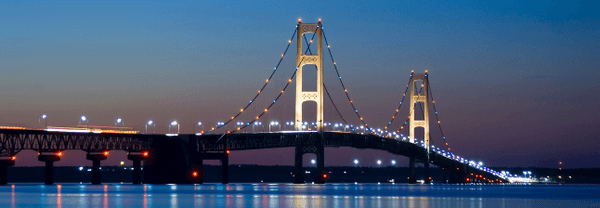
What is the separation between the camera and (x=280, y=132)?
122688 millimetres

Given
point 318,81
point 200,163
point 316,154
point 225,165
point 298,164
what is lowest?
point 225,165

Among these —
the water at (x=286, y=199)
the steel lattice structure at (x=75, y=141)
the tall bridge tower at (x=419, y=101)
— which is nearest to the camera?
the water at (x=286, y=199)

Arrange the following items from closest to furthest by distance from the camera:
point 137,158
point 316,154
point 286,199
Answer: point 286,199
point 316,154
point 137,158

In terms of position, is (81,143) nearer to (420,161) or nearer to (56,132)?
(56,132)

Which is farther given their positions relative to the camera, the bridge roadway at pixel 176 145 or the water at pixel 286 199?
the bridge roadway at pixel 176 145

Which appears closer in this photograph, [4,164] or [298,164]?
[4,164]

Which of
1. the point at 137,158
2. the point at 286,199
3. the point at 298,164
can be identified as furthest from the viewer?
the point at 298,164

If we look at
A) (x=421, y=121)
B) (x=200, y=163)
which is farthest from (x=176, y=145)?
(x=421, y=121)

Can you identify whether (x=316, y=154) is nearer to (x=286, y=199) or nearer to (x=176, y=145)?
(x=176, y=145)

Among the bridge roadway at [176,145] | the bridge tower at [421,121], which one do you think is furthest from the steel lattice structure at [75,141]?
the bridge tower at [421,121]

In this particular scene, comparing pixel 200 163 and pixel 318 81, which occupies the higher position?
pixel 318 81

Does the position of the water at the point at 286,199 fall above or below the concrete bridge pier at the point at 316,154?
below

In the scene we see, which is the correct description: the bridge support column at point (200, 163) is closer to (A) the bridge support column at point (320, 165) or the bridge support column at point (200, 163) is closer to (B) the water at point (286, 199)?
(A) the bridge support column at point (320, 165)

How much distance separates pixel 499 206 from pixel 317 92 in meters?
69.6
